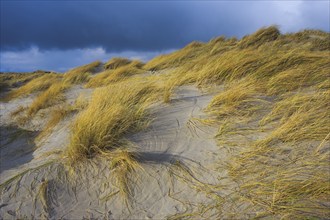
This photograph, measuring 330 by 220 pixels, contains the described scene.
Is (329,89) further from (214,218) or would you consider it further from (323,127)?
(214,218)

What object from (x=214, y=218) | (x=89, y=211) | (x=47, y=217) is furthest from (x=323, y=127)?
(x=47, y=217)

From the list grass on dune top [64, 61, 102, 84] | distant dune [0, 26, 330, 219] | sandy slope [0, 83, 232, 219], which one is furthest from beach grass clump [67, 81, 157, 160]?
grass on dune top [64, 61, 102, 84]

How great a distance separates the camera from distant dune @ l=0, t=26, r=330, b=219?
342 centimetres

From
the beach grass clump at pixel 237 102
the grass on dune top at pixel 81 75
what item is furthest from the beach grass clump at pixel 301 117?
the grass on dune top at pixel 81 75

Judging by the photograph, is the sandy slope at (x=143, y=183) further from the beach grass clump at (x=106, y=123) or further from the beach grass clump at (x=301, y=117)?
the beach grass clump at (x=301, y=117)

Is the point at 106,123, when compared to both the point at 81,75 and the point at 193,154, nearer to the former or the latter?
the point at 193,154

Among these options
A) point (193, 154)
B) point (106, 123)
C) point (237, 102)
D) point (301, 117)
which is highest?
point (237, 102)

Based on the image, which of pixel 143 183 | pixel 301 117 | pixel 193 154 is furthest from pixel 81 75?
pixel 301 117

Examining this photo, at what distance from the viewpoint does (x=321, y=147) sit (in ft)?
12.5

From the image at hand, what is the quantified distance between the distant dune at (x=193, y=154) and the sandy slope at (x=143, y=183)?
0.04ft

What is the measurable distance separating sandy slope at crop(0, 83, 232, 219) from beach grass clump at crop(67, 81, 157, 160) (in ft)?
0.57

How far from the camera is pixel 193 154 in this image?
4.11m

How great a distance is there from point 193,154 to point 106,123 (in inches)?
44.0

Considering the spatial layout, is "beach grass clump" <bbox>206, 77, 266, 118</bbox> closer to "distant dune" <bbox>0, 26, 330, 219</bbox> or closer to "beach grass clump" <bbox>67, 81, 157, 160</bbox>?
"distant dune" <bbox>0, 26, 330, 219</bbox>
